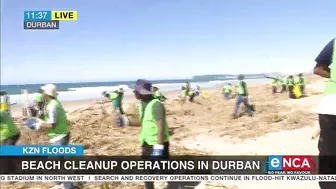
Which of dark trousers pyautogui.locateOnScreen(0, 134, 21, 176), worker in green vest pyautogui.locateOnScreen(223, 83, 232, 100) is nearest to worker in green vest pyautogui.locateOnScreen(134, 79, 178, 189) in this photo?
worker in green vest pyautogui.locateOnScreen(223, 83, 232, 100)

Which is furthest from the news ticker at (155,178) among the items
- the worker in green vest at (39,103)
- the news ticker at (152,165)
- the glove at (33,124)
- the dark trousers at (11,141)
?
the worker in green vest at (39,103)

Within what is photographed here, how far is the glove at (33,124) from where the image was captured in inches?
104

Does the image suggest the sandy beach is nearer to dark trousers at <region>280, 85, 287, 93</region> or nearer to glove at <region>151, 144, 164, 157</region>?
dark trousers at <region>280, 85, 287, 93</region>

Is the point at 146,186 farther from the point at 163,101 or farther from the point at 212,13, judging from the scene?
the point at 212,13

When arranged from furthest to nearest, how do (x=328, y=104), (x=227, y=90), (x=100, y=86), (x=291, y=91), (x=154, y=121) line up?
1. (x=291, y=91)
2. (x=227, y=90)
3. (x=100, y=86)
4. (x=154, y=121)
5. (x=328, y=104)

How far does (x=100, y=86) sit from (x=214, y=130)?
99cm

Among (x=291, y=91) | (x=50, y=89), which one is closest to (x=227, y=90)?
(x=291, y=91)

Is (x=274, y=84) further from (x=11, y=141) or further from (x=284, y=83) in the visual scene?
(x=11, y=141)

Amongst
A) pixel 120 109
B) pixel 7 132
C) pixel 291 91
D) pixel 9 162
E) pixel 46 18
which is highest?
pixel 46 18

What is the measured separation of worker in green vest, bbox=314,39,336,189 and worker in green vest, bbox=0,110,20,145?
221cm

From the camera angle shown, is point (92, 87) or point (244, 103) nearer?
point (92, 87)

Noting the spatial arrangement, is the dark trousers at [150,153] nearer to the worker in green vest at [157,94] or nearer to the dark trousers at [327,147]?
the worker in green vest at [157,94]

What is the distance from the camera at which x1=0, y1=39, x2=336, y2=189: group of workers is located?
7.54ft

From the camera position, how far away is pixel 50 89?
2602mm
